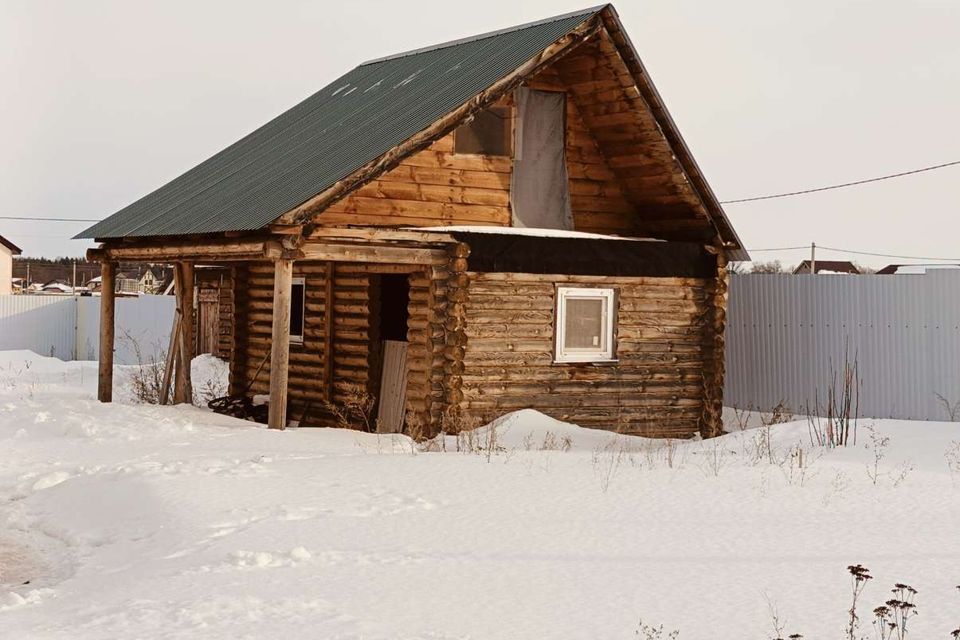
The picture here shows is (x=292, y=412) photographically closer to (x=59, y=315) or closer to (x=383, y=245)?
(x=383, y=245)

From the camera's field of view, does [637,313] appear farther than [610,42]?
Yes

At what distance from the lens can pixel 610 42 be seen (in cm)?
1769

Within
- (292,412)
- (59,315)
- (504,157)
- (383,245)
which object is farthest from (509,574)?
(59,315)

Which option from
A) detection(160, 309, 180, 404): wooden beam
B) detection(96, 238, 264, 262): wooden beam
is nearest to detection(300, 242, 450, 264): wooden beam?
detection(96, 238, 264, 262): wooden beam

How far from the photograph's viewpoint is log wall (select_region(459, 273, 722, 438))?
1777 centimetres

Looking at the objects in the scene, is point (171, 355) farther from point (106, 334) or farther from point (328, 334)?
point (328, 334)

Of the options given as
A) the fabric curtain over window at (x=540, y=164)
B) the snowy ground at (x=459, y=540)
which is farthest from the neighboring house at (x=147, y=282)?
the snowy ground at (x=459, y=540)

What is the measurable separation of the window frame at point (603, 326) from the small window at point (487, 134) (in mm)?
2179

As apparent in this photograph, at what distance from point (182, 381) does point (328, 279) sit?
121 inches

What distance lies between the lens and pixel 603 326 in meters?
18.9

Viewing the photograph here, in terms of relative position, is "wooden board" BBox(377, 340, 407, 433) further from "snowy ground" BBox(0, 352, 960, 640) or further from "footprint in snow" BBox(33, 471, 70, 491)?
"footprint in snow" BBox(33, 471, 70, 491)

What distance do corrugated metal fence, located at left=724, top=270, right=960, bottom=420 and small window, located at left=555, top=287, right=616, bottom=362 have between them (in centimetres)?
400

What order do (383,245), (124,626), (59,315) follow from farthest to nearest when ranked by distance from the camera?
1. (59,315)
2. (383,245)
3. (124,626)

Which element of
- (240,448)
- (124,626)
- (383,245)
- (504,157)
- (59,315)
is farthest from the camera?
(59,315)
